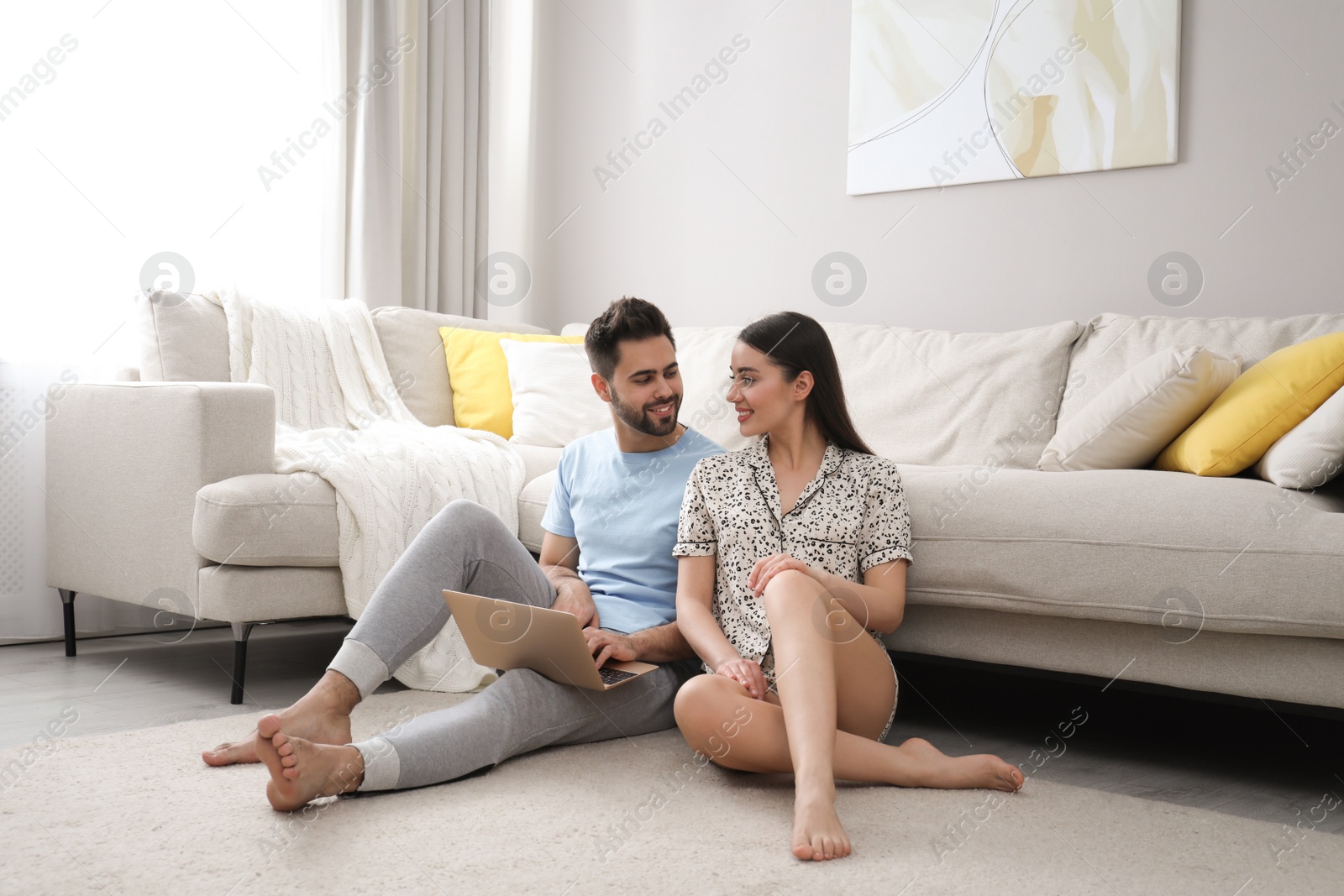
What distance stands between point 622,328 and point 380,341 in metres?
1.48

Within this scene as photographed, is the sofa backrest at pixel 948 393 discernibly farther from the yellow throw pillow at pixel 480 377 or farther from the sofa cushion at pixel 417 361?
the sofa cushion at pixel 417 361

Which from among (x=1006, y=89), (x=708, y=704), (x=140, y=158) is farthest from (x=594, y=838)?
(x=140, y=158)

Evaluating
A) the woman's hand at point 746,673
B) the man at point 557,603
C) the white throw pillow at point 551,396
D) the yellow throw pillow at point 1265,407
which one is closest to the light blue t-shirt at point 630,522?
the man at point 557,603

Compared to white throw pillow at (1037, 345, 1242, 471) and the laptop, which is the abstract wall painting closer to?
white throw pillow at (1037, 345, 1242, 471)

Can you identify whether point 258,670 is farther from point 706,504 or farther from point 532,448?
point 706,504

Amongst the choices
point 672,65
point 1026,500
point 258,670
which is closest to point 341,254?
point 672,65

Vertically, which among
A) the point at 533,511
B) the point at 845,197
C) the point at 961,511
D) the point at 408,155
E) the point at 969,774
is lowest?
the point at 969,774

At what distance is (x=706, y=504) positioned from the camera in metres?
1.77

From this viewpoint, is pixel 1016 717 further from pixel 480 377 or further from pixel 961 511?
pixel 480 377

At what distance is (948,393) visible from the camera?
8.38 feet

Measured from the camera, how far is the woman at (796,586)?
1.50 metres

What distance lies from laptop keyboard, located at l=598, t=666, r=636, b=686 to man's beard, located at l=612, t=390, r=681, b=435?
413mm

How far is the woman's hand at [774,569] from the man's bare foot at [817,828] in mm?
304

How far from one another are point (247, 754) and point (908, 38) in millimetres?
2494
